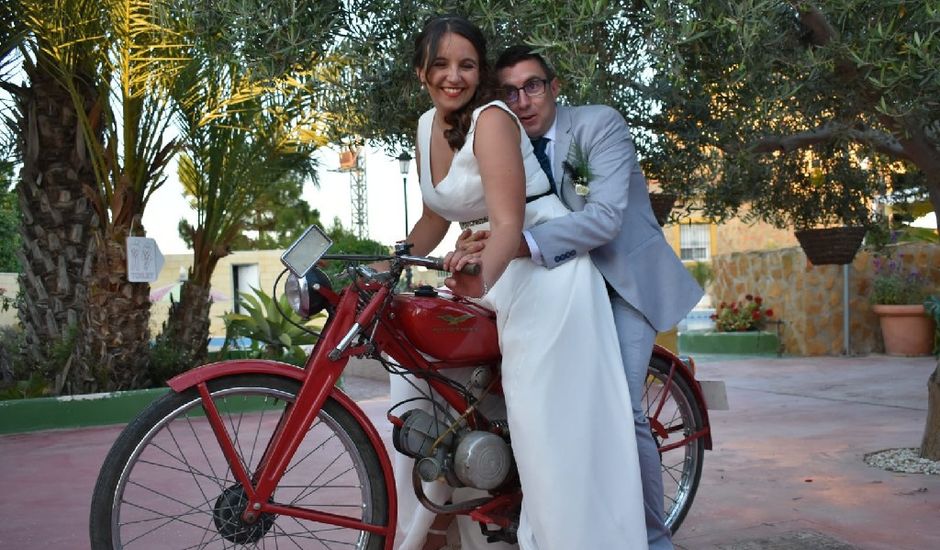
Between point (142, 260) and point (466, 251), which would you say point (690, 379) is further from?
point (142, 260)

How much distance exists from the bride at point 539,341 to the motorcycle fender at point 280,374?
36 cm

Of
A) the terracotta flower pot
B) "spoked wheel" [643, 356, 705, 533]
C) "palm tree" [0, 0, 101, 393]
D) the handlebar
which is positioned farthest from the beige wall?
the handlebar

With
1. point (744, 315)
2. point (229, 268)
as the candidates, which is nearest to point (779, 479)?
point (744, 315)

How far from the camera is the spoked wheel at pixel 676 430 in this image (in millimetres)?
3379

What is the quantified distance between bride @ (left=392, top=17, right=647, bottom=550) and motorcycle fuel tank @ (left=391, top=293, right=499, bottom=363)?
8cm

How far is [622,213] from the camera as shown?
2.65 m

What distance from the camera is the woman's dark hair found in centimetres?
251

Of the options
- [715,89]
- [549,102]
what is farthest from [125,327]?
[549,102]

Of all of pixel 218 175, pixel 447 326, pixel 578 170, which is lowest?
pixel 447 326

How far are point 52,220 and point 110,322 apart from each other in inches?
45.2

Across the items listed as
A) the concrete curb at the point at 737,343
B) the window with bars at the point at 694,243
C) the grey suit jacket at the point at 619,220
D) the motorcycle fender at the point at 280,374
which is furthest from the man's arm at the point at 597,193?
the window with bars at the point at 694,243

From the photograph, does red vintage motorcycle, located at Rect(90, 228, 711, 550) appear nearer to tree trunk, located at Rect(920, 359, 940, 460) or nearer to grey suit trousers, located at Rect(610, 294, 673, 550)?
grey suit trousers, located at Rect(610, 294, 673, 550)

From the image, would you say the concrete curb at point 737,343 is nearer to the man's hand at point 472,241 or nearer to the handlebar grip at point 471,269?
the man's hand at point 472,241

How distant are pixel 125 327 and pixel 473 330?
18.8 feet
